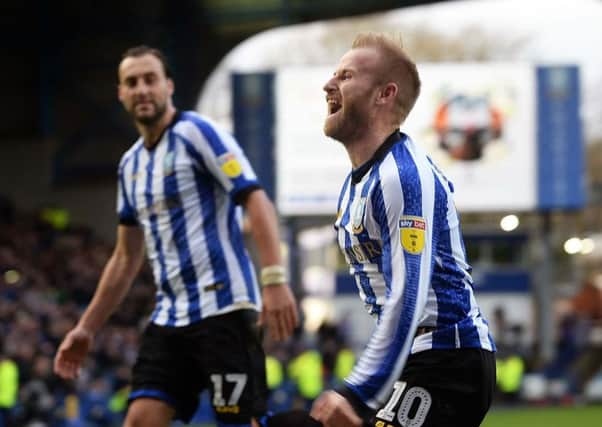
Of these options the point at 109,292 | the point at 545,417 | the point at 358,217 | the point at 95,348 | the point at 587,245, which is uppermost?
the point at 358,217

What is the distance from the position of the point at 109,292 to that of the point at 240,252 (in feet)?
2.38

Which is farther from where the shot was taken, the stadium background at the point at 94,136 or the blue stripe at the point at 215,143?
the stadium background at the point at 94,136

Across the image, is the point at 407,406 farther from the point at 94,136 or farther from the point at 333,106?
the point at 94,136

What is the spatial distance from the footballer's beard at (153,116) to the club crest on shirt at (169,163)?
157mm

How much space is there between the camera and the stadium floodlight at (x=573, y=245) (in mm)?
51006

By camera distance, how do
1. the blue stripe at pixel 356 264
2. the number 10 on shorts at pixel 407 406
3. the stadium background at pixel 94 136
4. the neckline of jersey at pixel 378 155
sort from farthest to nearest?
1. the stadium background at pixel 94 136
2. the blue stripe at pixel 356 264
3. the neckline of jersey at pixel 378 155
4. the number 10 on shorts at pixel 407 406

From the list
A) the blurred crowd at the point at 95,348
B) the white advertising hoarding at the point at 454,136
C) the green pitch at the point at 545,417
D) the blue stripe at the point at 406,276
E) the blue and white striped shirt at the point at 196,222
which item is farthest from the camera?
the white advertising hoarding at the point at 454,136

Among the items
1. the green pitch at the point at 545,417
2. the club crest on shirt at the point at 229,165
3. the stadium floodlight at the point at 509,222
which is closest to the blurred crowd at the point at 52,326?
the green pitch at the point at 545,417

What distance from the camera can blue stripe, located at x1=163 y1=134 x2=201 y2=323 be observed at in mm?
5930

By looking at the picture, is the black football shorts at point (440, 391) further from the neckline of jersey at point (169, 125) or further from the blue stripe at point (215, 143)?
the neckline of jersey at point (169, 125)

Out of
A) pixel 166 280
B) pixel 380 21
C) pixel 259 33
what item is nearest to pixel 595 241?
pixel 380 21

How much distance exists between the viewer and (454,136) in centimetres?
2412

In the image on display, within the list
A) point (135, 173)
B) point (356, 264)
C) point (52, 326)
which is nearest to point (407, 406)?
point (356, 264)

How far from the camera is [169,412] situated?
19.2 ft
